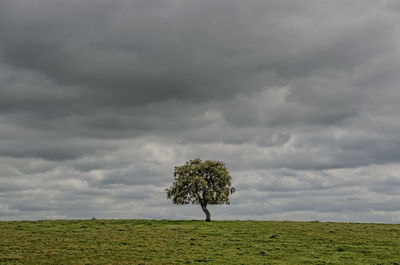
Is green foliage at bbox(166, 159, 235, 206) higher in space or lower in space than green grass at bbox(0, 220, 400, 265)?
higher

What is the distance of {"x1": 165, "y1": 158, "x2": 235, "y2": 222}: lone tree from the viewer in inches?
2894

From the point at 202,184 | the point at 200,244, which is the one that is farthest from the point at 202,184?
the point at 200,244

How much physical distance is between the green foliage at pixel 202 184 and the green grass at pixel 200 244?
10.5 m

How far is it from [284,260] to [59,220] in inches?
1829

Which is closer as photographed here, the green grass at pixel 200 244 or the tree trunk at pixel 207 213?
the green grass at pixel 200 244

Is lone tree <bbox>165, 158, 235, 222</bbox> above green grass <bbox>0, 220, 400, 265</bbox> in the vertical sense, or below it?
above

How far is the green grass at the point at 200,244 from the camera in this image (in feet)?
126

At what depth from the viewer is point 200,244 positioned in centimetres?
4622

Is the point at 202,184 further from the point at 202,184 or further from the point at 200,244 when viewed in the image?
the point at 200,244

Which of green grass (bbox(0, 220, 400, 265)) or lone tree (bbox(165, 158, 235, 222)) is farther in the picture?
lone tree (bbox(165, 158, 235, 222))

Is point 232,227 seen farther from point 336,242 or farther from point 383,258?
point 383,258

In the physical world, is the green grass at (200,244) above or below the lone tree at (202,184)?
below

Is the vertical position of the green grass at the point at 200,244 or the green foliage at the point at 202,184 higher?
the green foliage at the point at 202,184

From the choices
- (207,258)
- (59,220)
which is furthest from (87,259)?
(59,220)
